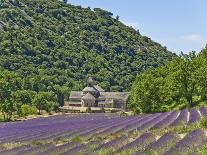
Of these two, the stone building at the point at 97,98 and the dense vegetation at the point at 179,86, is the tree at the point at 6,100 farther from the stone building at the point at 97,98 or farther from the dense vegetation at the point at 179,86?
the stone building at the point at 97,98

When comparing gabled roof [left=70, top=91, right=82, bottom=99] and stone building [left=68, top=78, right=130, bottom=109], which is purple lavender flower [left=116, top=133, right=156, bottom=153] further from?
gabled roof [left=70, top=91, right=82, bottom=99]

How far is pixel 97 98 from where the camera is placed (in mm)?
172375

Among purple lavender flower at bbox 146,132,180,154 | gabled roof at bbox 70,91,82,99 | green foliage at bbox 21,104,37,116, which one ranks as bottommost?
purple lavender flower at bbox 146,132,180,154

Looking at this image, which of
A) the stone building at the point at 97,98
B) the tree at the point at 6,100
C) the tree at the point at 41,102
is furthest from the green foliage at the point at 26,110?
the stone building at the point at 97,98

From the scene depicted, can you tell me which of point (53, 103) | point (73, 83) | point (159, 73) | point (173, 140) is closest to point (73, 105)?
point (73, 83)

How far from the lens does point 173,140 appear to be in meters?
24.9

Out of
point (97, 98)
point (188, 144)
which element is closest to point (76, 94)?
point (97, 98)

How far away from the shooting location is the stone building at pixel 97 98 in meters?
165

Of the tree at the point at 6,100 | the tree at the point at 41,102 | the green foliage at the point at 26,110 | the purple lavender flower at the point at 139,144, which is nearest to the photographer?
the purple lavender flower at the point at 139,144

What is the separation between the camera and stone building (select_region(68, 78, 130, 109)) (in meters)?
165

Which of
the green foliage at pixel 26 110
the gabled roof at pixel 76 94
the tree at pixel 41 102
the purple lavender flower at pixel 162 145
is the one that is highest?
the gabled roof at pixel 76 94

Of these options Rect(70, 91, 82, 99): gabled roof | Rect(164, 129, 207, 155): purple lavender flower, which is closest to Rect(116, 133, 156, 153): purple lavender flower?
Rect(164, 129, 207, 155): purple lavender flower

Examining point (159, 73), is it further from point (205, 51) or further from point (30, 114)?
point (30, 114)

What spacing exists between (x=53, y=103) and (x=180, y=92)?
209ft
